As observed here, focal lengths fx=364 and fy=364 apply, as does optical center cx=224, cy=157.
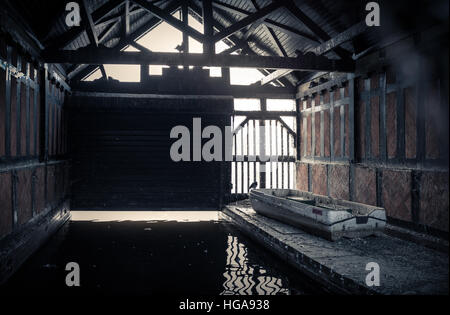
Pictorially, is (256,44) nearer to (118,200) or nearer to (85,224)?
(118,200)

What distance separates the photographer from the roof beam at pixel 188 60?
8789mm

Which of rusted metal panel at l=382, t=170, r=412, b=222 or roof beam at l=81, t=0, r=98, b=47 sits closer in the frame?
rusted metal panel at l=382, t=170, r=412, b=222

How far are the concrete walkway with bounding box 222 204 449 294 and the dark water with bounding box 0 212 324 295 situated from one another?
0.30m

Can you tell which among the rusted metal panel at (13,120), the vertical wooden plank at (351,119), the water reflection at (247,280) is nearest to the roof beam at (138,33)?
the rusted metal panel at (13,120)

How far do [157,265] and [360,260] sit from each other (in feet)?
12.2

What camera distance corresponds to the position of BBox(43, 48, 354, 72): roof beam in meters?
8.79

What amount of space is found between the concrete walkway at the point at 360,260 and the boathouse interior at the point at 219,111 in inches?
36.6

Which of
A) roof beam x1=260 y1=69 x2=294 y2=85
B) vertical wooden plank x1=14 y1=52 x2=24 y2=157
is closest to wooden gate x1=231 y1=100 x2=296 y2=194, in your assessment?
roof beam x1=260 y1=69 x2=294 y2=85

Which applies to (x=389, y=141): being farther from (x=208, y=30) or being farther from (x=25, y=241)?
(x=25, y=241)

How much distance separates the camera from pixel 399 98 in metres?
7.83

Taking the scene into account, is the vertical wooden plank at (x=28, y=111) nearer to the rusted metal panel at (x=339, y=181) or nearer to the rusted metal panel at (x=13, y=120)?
the rusted metal panel at (x=13, y=120)

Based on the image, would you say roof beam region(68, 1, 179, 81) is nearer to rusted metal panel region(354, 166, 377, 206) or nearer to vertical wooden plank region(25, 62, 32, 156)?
vertical wooden plank region(25, 62, 32, 156)

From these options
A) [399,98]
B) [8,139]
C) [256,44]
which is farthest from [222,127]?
[8,139]
